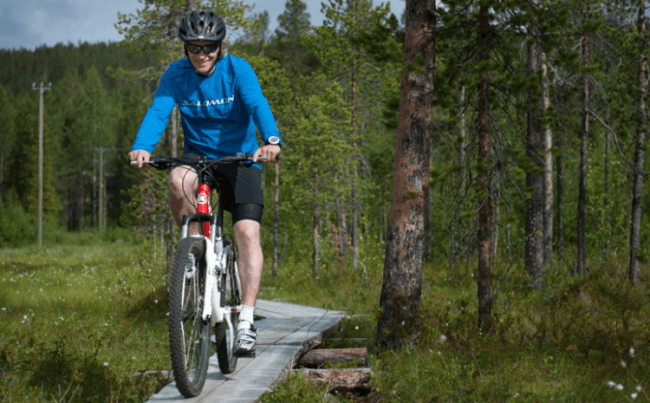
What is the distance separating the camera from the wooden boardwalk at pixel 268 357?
137 inches

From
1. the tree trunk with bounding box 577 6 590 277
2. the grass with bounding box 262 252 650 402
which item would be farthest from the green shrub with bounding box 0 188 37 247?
the grass with bounding box 262 252 650 402

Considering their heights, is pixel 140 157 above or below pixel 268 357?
above

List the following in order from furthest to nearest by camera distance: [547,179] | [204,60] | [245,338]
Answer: [547,179], [245,338], [204,60]

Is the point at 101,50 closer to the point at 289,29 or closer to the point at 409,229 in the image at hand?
the point at 289,29

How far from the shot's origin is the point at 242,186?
374cm

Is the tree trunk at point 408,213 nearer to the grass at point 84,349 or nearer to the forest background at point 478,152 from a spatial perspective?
the forest background at point 478,152

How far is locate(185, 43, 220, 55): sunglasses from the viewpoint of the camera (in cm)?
351

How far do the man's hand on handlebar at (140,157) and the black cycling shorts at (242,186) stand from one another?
464 millimetres

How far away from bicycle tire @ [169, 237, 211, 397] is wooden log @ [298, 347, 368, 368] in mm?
1662

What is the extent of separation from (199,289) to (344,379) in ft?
4.88

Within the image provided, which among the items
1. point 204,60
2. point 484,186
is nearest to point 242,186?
point 204,60

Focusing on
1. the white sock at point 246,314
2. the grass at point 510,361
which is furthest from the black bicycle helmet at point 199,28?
the grass at point 510,361

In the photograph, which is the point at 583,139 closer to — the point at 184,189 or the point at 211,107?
the point at 211,107

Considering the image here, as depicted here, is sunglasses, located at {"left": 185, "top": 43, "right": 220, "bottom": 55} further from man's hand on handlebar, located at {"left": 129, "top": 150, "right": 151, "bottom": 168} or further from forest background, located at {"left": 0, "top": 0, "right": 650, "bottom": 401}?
forest background, located at {"left": 0, "top": 0, "right": 650, "bottom": 401}
